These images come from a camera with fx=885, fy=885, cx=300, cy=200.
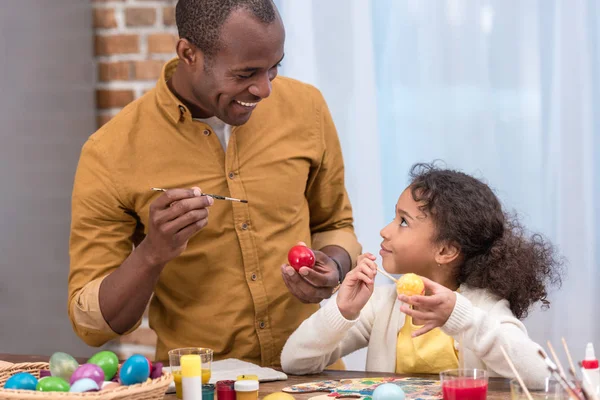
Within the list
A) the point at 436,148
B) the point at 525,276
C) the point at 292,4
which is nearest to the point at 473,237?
the point at 525,276

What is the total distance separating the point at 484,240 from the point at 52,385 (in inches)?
43.9

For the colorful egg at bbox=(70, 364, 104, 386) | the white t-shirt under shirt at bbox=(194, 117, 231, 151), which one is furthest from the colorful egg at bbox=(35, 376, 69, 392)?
the white t-shirt under shirt at bbox=(194, 117, 231, 151)

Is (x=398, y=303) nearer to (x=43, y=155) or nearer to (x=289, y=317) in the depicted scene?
(x=289, y=317)

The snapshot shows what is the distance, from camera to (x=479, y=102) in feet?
9.19

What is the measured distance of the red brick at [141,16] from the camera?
3.05m

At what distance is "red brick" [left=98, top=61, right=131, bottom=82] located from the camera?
10.2ft

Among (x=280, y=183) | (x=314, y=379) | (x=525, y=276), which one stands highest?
(x=280, y=183)

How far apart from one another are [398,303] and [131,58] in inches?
56.6

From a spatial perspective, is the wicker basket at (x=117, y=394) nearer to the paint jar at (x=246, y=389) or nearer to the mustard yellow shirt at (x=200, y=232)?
the paint jar at (x=246, y=389)

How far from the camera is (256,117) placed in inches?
91.6

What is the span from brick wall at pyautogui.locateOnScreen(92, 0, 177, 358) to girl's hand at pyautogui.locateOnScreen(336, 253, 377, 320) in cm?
128

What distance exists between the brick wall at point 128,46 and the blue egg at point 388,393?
1.74 m

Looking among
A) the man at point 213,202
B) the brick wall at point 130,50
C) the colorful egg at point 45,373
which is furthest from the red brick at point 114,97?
the colorful egg at point 45,373

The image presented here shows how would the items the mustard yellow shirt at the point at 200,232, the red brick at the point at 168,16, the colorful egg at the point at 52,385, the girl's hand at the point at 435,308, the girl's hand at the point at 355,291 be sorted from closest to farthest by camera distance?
the colorful egg at the point at 52,385, the girl's hand at the point at 435,308, the girl's hand at the point at 355,291, the mustard yellow shirt at the point at 200,232, the red brick at the point at 168,16
